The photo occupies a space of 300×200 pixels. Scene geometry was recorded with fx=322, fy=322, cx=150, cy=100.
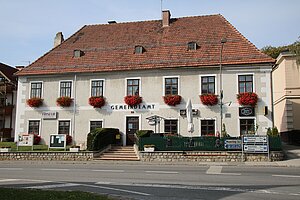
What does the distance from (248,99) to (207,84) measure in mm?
3498

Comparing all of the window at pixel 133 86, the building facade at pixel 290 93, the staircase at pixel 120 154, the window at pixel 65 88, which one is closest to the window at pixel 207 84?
the window at pixel 133 86

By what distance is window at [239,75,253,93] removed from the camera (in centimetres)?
2544

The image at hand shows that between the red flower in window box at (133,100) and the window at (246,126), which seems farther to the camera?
the red flower in window box at (133,100)

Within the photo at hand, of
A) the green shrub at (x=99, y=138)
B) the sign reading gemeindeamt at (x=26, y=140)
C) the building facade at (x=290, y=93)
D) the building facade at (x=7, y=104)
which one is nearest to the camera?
the green shrub at (x=99, y=138)

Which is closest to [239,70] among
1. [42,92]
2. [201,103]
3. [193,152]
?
[201,103]

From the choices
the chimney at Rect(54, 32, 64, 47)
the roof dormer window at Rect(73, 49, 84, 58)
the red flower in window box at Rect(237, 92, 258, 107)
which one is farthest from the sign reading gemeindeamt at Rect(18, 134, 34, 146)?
the red flower in window box at Rect(237, 92, 258, 107)

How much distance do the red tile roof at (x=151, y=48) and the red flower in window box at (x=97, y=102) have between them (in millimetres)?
2523

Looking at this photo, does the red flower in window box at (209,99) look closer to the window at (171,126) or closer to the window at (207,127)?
the window at (207,127)

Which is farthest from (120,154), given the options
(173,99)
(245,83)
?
(245,83)

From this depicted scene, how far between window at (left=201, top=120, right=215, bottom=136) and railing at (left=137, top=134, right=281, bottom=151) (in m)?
3.93

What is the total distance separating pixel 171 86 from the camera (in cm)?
2686

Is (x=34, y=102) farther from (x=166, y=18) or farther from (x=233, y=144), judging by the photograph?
(x=233, y=144)

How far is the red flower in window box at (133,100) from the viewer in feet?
88.2

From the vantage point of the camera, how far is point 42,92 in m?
29.4
